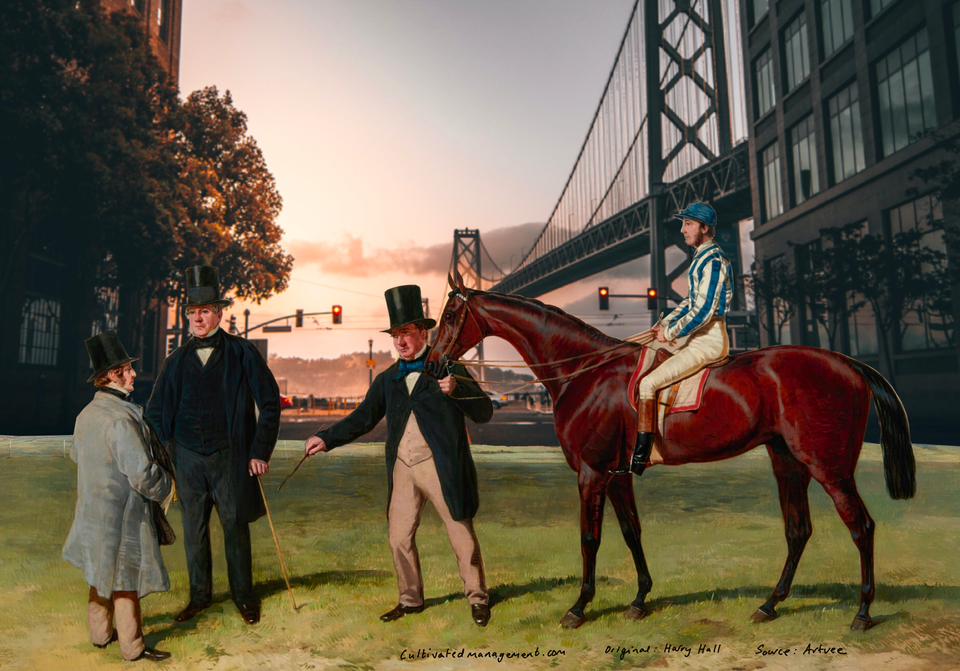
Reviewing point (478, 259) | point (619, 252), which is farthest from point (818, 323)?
point (478, 259)

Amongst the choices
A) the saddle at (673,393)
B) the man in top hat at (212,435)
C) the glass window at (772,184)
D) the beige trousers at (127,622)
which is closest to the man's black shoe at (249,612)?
the man in top hat at (212,435)

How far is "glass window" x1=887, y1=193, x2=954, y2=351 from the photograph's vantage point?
21688 mm

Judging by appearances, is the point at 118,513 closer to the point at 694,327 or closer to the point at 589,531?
the point at 589,531

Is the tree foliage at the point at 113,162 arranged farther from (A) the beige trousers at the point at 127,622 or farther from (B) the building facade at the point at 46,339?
(A) the beige trousers at the point at 127,622

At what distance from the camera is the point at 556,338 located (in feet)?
15.6

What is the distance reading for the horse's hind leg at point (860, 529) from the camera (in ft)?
13.4

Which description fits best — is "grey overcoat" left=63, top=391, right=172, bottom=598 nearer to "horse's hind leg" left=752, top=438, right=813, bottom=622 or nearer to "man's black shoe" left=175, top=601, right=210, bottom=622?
"man's black shoe" left=175, top=601, right=210, bottom=622

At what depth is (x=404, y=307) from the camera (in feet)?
15.3

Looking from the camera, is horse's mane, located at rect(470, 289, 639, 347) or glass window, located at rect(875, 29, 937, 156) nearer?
horse's mane, located at rect(470, 289, 639, 347)

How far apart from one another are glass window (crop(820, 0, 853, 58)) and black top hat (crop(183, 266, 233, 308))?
99.5ft

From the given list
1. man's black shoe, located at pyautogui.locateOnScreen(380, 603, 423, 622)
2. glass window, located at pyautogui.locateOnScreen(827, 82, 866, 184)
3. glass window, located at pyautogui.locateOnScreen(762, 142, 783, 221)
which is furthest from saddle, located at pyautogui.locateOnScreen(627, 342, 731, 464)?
glass window, located at pyautogui.locateOnScreen(762, 142, 783, 221)

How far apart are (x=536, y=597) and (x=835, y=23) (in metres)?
31.6

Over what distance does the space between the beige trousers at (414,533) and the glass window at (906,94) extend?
23760mm

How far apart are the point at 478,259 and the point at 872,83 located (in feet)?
160
